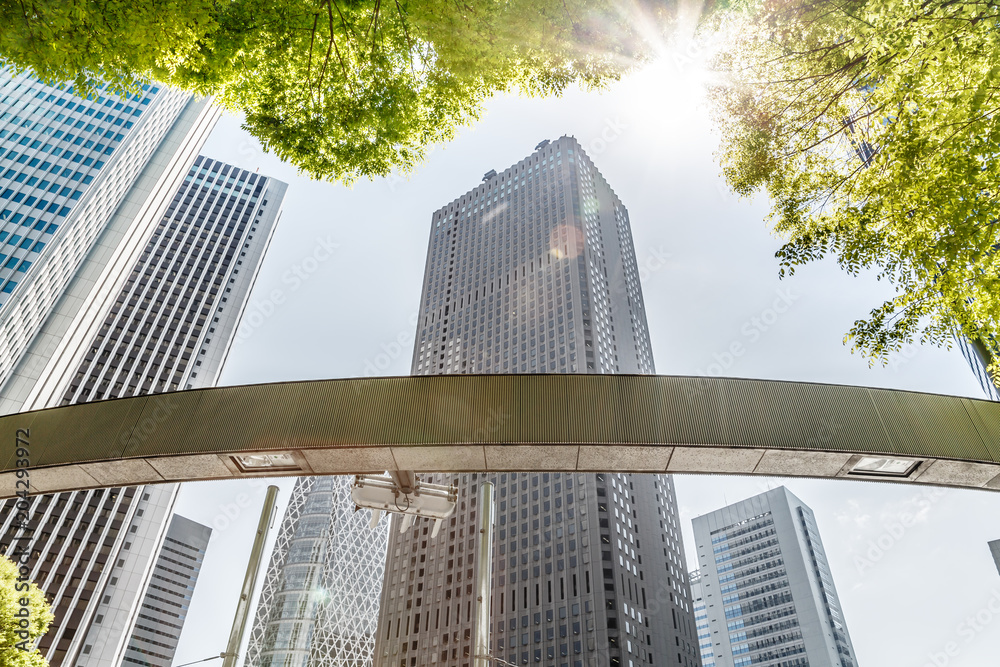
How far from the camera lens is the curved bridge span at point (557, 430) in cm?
748

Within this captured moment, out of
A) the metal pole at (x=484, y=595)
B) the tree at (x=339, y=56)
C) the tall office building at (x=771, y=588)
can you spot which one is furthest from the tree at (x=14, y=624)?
the tall office building at (x=771, y=588)

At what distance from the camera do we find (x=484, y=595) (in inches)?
348

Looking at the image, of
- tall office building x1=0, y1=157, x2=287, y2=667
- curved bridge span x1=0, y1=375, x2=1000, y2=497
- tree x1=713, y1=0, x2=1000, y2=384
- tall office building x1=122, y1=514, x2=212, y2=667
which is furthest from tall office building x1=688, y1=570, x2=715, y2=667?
tree x1=713, y1=0, x2=1000, y2=384

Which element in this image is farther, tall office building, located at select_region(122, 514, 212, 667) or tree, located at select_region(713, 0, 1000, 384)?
tall office building, located at select_region(122, 514, 212, 667)

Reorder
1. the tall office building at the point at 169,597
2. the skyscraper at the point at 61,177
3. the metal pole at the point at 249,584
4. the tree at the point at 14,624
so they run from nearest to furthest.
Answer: the metal pole at the point at 249,584, the tree at the point at 14,624, the skyscraper at the point at 61,177, the tall office building at the point at 169,597

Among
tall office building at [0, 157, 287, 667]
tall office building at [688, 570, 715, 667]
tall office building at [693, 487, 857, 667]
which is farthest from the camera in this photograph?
tall office building at [688, 570, 715, 667]

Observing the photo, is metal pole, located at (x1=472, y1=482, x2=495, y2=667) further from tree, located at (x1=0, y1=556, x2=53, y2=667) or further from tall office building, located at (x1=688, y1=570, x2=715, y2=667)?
tall office building, located at (x1=688, y1=570, x2=715, y2=667)

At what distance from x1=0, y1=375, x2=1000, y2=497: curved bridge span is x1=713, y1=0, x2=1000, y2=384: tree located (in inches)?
55.7

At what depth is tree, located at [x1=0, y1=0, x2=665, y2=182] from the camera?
197 inches

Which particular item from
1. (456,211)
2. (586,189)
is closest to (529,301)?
(586,189)

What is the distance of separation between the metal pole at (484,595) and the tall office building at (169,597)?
12767cm

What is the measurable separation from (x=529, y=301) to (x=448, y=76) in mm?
84231

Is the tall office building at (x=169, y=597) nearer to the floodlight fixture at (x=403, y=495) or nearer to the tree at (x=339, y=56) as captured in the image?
the floodlight fixture at (x=403, y=495)

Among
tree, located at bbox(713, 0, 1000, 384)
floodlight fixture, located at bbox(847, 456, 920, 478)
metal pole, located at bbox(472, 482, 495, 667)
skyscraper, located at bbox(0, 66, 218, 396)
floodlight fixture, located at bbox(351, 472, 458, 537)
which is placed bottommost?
metal pole, located at bbox(472, 482, 495, 667)
